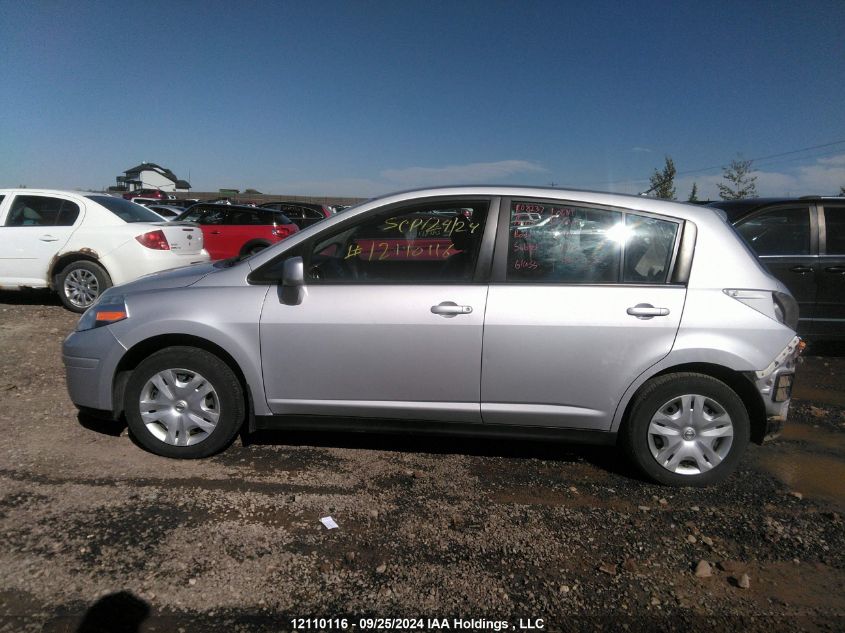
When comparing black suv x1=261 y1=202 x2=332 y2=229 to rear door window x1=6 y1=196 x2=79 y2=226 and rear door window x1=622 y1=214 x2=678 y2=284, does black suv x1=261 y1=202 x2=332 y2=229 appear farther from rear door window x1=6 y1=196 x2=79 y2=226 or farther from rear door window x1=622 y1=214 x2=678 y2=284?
rear door window x1=622 y1=214 x2=678 y2=284

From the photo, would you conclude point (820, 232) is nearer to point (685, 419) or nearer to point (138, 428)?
point (685, 419)

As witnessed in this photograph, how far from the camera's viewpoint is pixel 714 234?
11.5ft

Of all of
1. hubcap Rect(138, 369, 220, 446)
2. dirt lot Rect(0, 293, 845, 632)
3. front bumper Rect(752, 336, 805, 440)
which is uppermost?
front bumper Rect(752, 336, 805, 440)

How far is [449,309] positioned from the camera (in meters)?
3.42

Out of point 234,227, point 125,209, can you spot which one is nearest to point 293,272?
point 125,209

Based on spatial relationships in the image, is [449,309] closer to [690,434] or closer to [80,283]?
[690,434]

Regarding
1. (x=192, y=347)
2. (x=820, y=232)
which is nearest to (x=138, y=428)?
(x=192, y=347)

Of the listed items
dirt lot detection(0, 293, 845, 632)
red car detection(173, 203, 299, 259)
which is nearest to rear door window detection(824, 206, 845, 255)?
dirt lot detection(0, 293, 845, 632)

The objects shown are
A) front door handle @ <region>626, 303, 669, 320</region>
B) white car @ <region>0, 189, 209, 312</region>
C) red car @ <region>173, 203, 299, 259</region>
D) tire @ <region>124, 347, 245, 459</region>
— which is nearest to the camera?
front door handle @ <region>626, 303, 669, 320</region>

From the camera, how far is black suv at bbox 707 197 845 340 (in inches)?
245

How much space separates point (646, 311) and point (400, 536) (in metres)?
1.83

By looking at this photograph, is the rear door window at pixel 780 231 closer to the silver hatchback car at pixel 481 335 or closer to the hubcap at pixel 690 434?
the silver hatchback car at pixel 481 335

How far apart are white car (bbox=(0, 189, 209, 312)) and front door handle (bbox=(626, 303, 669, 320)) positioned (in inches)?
254

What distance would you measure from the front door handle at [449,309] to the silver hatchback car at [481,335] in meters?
0.01
